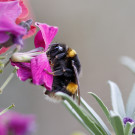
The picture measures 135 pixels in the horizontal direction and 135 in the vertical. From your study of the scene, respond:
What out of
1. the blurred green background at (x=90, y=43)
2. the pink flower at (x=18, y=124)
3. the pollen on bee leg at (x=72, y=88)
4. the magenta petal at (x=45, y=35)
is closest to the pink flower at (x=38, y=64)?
the magenta petal at (x=45, y=35)

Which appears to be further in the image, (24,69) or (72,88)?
(72,88)

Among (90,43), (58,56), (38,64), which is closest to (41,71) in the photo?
(38,64)

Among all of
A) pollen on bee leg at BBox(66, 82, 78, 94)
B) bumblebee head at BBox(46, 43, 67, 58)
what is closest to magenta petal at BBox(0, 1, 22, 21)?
bumblebee head at BBox(46, 43, 67, 58)

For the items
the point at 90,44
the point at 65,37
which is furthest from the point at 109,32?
the point at 65,37

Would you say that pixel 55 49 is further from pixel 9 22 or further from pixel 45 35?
pixel 9 22

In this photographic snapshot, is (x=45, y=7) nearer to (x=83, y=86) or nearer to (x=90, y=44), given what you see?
(x=90, y=44)

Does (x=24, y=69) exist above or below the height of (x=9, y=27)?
below

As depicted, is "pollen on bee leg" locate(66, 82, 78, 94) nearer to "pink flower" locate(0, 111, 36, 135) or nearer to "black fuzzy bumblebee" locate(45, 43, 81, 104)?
"black fuzzy bumblebee" locate(45, 43, 81, 104)

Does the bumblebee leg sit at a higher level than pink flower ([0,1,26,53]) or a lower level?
lower
